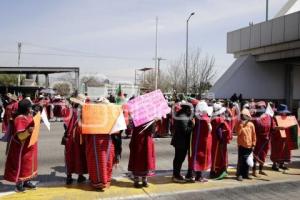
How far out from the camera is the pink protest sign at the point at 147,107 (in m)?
7.76

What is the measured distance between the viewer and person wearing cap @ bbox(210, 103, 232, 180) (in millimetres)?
8609

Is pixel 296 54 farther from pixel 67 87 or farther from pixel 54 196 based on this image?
pixel 67 87

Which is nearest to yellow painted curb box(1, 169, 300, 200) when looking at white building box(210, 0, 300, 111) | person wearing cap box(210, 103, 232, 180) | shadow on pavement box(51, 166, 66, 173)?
→ person wearing cap box(210, 103, 232, 180)

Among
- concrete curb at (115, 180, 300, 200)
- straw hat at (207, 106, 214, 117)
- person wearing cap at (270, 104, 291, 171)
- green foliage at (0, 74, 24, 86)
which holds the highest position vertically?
green foliage at (0, 74, 24, 86)

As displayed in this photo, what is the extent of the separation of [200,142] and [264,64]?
22424 millimetres

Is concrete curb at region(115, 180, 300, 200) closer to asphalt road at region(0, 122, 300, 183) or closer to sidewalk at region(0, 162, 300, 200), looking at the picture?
sidewalk at region(0, 162, 300, 200)

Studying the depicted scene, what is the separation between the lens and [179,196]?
24.3ft

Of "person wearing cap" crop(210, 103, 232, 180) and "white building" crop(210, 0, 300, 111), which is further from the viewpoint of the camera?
"white building" crop(210, 0, 300, 111)

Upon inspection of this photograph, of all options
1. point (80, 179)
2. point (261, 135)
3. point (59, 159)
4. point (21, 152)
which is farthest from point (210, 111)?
point (59, 159)

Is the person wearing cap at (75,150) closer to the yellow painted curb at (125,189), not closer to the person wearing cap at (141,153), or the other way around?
the yellow painted curb at (125,189)

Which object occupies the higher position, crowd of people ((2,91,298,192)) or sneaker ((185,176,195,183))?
crowd of people ((2,91,298,192))

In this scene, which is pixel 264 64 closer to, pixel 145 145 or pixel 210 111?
A: pixel 210 111

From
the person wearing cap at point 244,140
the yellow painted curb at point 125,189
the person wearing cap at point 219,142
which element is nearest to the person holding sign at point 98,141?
the yellow painted curb at point 125,189

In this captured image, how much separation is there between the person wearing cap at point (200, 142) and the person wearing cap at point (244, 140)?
72 centimetres
